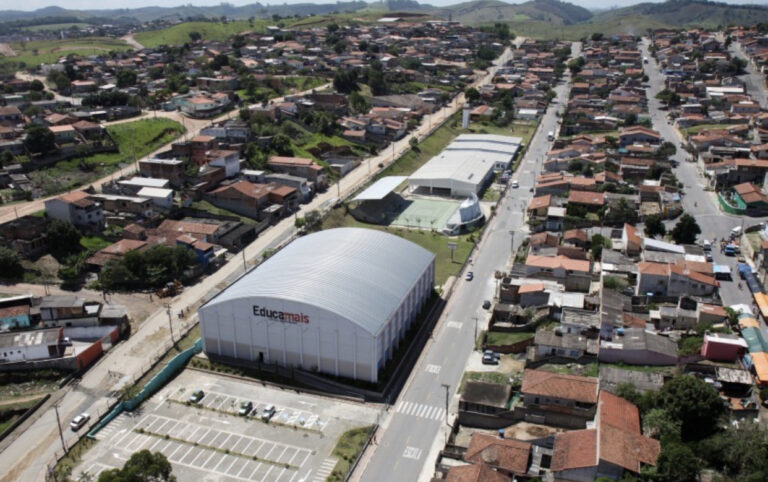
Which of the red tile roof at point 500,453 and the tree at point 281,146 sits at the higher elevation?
the tree at point 281,146

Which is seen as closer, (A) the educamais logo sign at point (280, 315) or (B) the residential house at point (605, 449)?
(B) the residential house at point (605, 449)

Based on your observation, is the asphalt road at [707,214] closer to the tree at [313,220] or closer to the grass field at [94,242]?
the tree at [313,220]

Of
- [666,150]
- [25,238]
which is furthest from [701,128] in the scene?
[25,238]

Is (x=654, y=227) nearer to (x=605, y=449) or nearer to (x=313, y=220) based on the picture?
(x=605, y=449)

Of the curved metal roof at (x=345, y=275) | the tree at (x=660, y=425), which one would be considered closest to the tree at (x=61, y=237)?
the curved metal roof at (x=345, y=275)

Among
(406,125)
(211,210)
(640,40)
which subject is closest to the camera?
(211,210)

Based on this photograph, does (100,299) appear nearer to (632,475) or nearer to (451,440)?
(451,440)

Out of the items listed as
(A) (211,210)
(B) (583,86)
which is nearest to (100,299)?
(A) (211,210)
